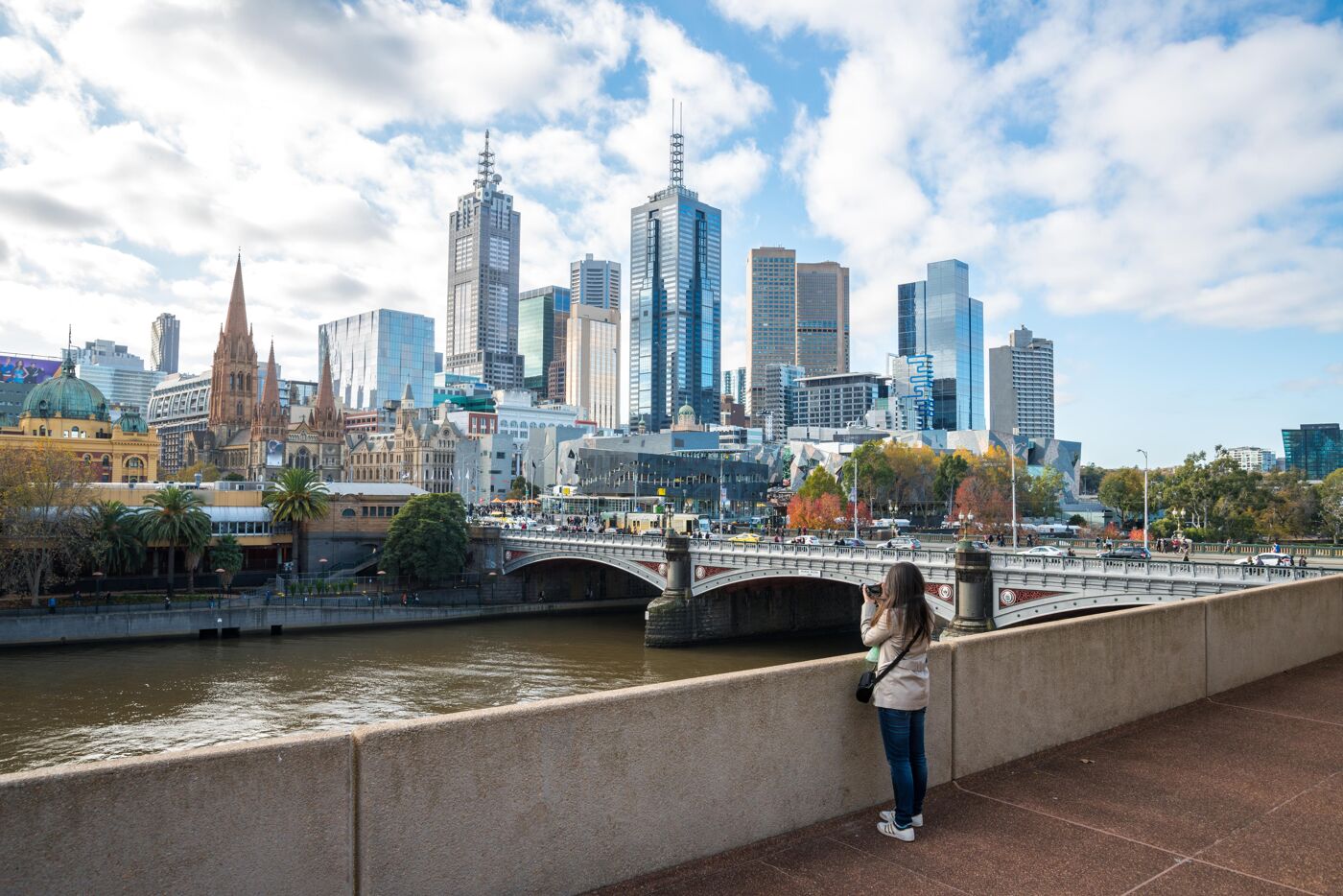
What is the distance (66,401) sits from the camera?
92500 mm

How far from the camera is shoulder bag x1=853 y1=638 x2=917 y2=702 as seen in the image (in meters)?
6.11

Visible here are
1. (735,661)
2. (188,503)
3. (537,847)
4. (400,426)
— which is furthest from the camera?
(400,426)

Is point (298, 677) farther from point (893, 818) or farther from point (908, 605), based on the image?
point (908, 605)

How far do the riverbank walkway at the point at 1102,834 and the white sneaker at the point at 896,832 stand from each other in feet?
0.14

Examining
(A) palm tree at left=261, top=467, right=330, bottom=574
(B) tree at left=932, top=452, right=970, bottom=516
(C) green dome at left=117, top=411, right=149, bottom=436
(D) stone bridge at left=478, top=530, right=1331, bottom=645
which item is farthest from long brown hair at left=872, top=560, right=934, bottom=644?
(B) tree at left=932, top=452, right=970, bottom=516

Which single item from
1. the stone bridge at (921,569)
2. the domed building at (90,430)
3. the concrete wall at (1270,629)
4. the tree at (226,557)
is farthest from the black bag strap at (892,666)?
the domed building at (90,430)

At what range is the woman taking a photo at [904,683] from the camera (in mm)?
6008

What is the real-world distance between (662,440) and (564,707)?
156686 millimetres

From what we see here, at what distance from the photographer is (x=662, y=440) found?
531 feet

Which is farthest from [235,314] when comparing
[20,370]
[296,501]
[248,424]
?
[296,501]

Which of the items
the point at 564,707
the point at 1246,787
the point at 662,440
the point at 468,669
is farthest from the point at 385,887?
the point at 662,440

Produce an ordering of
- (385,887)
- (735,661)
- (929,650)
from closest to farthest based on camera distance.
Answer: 1. (385,887)
2. (929,650)
3. (735,661)

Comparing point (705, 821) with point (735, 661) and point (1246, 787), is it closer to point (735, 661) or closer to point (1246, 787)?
point (1246, 787)

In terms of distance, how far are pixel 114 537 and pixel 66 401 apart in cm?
4393
